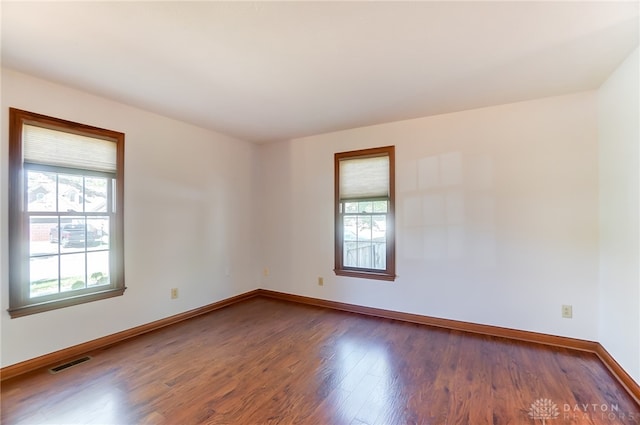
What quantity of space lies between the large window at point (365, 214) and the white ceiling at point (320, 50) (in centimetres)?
96

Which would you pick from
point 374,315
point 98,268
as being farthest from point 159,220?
point 374,315

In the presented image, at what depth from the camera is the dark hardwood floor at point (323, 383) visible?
188cm

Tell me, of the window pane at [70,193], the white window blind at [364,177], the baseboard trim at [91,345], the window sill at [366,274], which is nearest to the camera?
the baseboard trim at [91,345]

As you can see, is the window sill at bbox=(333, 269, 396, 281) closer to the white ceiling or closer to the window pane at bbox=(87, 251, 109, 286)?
the white ceiling

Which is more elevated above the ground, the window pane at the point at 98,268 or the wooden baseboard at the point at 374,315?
the window pane at the point at 98,268

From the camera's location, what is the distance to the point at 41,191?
2559 mm

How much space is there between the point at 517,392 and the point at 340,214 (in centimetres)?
267

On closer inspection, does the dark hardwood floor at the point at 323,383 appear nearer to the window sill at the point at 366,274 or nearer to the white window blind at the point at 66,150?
the window sill at the point at 366,274

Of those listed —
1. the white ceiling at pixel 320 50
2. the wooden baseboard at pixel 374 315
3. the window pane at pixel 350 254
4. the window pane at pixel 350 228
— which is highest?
the white ceiling at pixel 320 50

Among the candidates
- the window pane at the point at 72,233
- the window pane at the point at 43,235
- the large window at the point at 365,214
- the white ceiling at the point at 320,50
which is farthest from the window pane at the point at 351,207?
the window pane at the point at 43,235

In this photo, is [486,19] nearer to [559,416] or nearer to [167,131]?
[559,416]

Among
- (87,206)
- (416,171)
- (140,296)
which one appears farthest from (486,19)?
(140,296)

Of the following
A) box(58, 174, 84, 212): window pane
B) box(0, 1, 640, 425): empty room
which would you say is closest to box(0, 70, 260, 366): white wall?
box(0, 1, 640, 425): empty room

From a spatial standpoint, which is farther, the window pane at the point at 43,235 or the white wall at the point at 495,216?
the white wall at the point at 495,216
